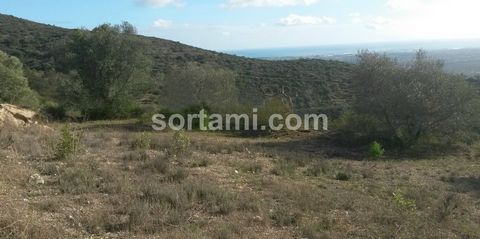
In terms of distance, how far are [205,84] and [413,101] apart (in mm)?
12355

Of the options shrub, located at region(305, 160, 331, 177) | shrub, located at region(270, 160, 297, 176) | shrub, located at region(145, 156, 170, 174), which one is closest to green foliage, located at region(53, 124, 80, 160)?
shrub, located at region(145, 156, 170, 174)

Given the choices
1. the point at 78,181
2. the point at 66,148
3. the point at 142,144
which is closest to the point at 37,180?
the point at 78,181

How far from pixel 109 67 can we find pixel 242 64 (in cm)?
3125

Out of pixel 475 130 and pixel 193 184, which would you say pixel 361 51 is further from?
pixel 193 184

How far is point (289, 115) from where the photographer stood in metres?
23.0

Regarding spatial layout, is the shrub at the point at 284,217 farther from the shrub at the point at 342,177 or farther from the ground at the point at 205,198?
the shrub at the point at 342,177

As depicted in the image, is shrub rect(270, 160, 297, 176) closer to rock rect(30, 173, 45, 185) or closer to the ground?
the ground

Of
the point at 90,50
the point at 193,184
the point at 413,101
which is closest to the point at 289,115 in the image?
the point at 413,101

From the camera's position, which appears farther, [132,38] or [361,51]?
[132,38]

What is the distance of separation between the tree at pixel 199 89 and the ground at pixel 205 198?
14444 mm

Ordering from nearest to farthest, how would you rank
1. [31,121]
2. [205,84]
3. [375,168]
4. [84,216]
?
[84,216] < [375,168] < [31,121] < [205,84]

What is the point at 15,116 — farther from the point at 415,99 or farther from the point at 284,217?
the point at 415,99

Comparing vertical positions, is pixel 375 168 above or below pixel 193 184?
below

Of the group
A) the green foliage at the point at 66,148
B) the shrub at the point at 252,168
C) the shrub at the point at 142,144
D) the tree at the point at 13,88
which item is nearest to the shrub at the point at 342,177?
the shrub at the point at 252,168
